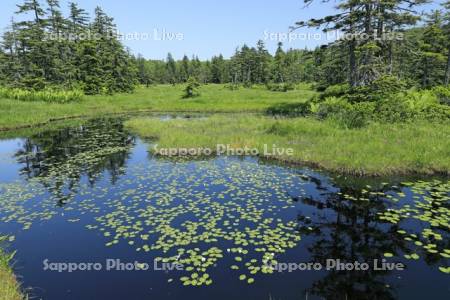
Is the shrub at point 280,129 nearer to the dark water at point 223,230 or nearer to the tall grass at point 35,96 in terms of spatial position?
the dark water at point 223,230

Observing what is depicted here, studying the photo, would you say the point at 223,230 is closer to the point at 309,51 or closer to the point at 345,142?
the point at 345,142

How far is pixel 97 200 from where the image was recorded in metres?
10.9

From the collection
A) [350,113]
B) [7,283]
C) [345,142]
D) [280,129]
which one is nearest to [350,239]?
[7,283]

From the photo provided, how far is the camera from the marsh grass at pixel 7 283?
555 cm

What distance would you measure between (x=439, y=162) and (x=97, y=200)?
1378 cm

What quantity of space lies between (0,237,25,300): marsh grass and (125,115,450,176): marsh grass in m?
11.9

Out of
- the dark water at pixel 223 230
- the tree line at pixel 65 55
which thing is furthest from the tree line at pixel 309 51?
the dark water at pixel 223 230

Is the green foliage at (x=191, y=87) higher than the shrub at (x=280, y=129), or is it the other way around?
the green foliage at (x=191, y=87)

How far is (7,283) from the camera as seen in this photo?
5.92 metres

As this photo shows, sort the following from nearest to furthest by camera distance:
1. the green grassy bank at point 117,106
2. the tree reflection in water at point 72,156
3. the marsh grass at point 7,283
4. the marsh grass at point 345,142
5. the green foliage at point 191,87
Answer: the marsh grass at point 7,283, the tree reflection in water at point 72,156, the marsh grass at point 345,142, the green grassy bank at point 117,106, the green foliage at point 191,87

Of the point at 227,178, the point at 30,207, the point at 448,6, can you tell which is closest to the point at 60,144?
the point at 30,207

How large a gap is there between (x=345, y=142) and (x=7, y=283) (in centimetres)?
1495

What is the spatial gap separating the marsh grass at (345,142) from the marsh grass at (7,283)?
1188cm

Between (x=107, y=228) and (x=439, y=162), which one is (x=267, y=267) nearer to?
(x=107, y=228)
